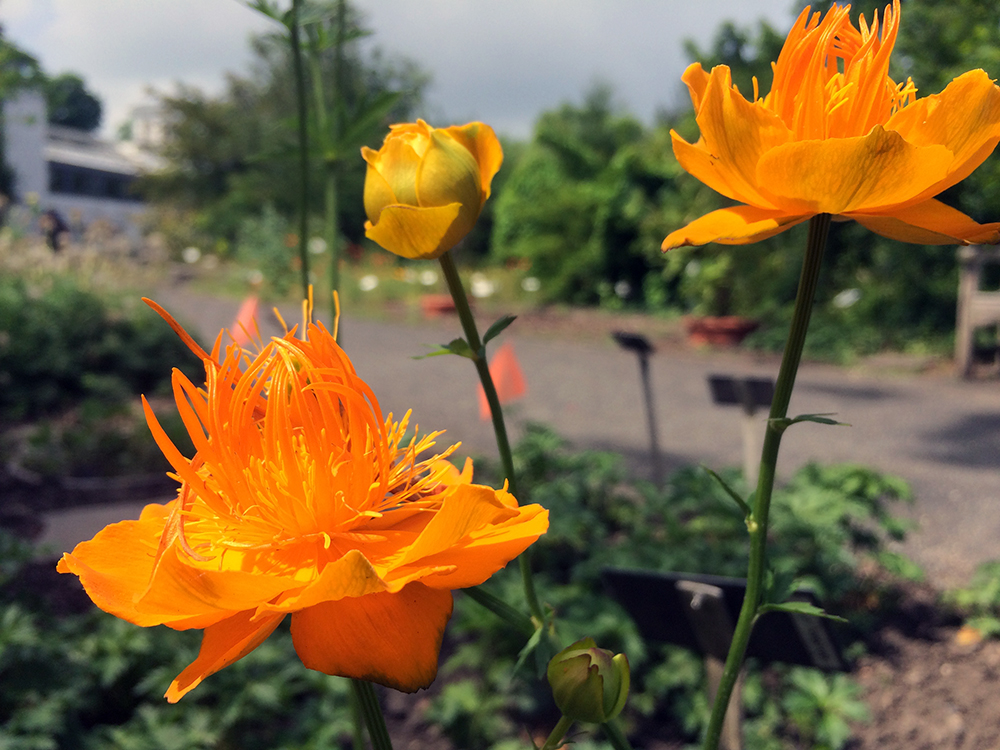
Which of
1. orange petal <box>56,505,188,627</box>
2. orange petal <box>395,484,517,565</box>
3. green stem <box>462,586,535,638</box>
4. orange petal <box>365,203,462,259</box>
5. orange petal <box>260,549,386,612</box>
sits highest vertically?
orange petal <box>365,203,462,259</box>

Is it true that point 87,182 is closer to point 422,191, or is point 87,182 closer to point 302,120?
point 302,120

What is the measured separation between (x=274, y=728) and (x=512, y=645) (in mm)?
690

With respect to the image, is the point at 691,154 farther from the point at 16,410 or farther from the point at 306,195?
the point at 16,410

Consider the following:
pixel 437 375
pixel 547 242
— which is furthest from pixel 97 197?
pixel 437 375

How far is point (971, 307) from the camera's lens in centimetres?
705

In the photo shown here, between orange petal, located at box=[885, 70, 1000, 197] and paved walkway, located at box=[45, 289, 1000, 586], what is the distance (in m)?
2.98

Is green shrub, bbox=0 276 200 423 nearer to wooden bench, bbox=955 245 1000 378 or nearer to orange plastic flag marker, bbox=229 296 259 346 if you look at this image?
orange plastic flag marker, bbox=229 296 259 346

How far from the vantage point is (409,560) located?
0.44 meters

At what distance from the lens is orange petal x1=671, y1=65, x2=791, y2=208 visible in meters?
0.50

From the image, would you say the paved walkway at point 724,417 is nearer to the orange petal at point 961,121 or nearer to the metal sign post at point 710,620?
the metal sign post at point 710,620

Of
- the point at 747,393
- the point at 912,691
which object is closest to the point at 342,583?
the point at 747,393

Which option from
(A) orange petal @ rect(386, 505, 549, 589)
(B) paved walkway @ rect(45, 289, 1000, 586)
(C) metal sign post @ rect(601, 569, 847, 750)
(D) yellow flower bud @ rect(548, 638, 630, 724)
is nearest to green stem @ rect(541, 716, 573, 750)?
(D) yellow flower bud @ rect(548, 638, 630, 724)

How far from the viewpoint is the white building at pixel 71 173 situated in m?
28.0

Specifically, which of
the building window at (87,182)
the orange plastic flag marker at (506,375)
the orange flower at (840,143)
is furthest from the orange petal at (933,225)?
the building window at (87,182)
